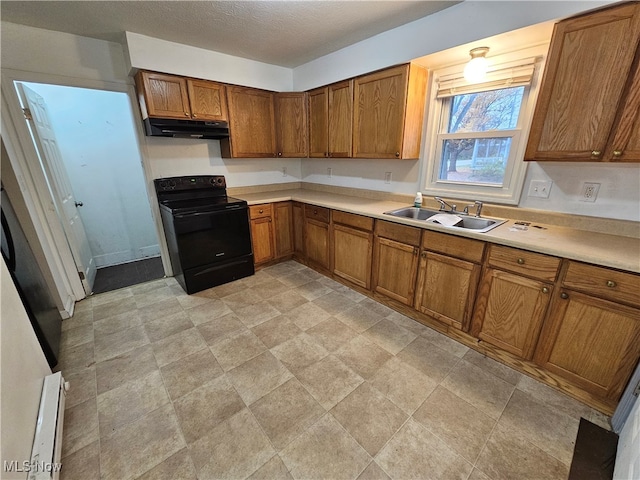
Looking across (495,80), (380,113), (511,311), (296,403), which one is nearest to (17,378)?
(296,403)

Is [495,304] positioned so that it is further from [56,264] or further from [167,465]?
[56,264]

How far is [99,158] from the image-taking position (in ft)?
10.8

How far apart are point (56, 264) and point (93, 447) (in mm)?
1931

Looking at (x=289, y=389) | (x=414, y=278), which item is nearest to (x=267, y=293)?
(x=289, y=389)

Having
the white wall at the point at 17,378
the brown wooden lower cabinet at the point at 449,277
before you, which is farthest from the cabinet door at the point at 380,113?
the white wall at the point at 17,378

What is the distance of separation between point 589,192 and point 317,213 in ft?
7.34

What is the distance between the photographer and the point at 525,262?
1.61 m

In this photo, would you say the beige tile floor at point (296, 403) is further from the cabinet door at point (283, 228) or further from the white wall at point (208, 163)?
the white wall at point (208, 163)

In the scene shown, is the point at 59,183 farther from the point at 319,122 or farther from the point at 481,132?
the point at 481,132

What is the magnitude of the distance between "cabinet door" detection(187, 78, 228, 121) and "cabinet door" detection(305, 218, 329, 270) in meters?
1.55

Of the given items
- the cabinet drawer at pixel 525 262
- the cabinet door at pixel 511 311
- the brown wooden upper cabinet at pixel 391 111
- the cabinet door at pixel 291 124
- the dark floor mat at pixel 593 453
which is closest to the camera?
the dark floor mat at pixel 593 453

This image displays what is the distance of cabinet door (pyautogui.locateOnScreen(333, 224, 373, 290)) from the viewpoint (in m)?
2.58

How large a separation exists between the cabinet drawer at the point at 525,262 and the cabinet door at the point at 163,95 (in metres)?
3.01

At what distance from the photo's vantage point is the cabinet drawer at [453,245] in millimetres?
1814
